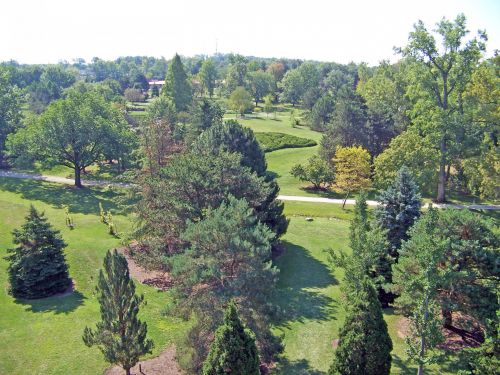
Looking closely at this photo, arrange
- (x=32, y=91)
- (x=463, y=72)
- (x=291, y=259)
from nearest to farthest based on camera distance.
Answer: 1. (x=291, y=259)
2. (x=463, y=72)
3. (x=32, y=91)

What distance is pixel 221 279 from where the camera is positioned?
18.0 metres

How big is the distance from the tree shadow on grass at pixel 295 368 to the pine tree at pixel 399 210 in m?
8.89

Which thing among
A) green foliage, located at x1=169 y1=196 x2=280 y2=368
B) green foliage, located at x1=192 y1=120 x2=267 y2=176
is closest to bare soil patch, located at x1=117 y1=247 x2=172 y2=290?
green foliage, located at x1=169 y1=196 x2=280 y2=368

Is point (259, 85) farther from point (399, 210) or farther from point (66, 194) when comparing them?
point (399, 210)

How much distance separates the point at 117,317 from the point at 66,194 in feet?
111

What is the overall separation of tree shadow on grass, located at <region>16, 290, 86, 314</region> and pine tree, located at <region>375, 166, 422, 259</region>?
18304mm

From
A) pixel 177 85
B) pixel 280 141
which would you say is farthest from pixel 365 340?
pixel 177 85

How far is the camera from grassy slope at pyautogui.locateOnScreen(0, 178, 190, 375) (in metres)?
20.0

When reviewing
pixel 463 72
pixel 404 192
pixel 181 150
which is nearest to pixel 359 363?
pixel 404 192

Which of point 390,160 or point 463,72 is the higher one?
point 463,72

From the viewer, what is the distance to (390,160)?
4494 cm

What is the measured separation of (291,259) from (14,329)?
1823cm

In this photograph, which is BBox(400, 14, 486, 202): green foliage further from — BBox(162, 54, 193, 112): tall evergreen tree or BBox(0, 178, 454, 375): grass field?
BBox(162, 54, 193, 112): tall evergreen tree

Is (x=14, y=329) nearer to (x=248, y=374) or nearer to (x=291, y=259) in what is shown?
(x=248, y=374)
